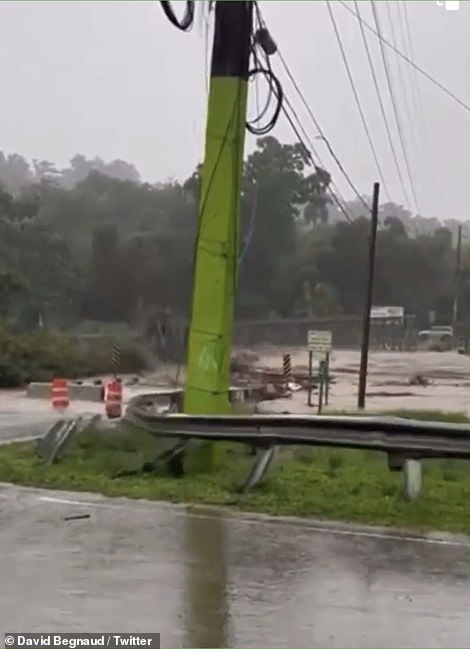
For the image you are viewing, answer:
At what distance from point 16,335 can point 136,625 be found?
44077 mm

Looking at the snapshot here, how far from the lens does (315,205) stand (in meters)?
75.2

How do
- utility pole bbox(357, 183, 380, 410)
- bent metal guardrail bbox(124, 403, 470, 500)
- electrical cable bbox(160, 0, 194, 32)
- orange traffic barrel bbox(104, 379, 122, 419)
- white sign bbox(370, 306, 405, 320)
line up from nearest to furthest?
bent metal guardrail bbox(124, 403, 470, 500) → electrical cable bbox(160, 0, 194, 32) → orange traffic barrel bbox(104, 379, 122, 419) → utility pole bbox(357, 183, 380, 410) → white sign bbox(370, 306, 405, 320)

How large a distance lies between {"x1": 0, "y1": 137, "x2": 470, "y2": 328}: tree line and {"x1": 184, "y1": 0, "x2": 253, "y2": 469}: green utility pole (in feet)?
161

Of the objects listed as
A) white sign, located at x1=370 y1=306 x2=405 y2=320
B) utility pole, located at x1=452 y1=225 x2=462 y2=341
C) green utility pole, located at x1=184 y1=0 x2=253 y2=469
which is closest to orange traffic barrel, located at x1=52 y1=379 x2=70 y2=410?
green utility pole, located at x1=184 y1=0 x2=253 y2=469

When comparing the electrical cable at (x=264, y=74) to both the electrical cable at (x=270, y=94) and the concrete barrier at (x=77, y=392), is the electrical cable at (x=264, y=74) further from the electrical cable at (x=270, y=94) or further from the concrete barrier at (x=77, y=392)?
the concrete barrier at (x=77, y=392)

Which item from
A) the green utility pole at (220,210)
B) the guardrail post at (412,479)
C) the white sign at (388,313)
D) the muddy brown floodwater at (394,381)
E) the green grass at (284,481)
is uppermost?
the green utility pole at (220,210)

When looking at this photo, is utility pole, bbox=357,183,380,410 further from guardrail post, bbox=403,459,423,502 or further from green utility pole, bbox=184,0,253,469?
guardrail post, bbox=403,459,423,502

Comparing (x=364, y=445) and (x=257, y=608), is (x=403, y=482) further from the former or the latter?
(x=257, y=608)

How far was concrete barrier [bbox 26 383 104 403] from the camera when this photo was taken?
3541 cm

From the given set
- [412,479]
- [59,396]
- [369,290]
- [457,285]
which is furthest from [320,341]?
[457,285]

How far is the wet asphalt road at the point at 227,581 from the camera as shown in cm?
626

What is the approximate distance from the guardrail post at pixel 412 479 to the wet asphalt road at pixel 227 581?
3.70ft

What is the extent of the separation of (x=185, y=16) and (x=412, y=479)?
5.36 metres

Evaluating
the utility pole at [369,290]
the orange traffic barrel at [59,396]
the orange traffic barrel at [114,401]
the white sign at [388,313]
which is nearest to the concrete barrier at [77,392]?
the orange traffic barrel at [59,396]
